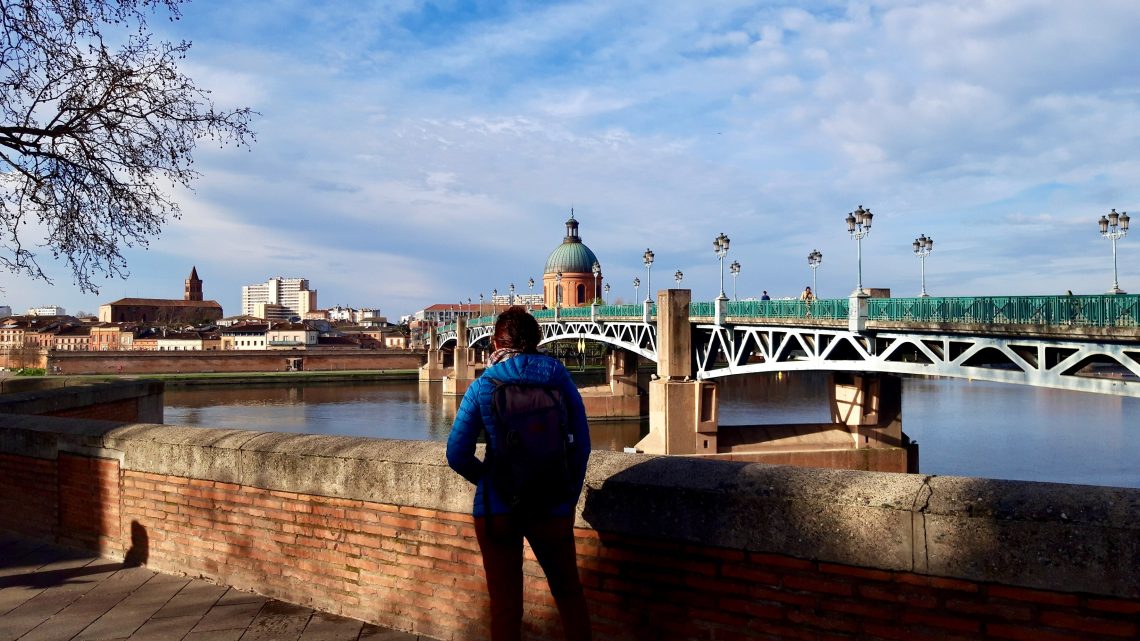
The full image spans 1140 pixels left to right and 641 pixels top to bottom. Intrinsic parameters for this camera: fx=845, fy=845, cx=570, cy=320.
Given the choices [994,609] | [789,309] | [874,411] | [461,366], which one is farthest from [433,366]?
[994,609]

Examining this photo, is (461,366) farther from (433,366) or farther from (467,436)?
(467,436)

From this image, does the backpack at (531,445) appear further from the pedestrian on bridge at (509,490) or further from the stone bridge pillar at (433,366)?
the stone bridge pillar at (433,366)

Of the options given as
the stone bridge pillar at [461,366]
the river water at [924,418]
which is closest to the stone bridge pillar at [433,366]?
the river water at [924,418]

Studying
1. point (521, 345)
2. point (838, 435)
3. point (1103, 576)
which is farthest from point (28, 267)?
point (838, 435)

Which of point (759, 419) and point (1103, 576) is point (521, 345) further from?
point (759, 419)

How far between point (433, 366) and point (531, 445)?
87.5 m

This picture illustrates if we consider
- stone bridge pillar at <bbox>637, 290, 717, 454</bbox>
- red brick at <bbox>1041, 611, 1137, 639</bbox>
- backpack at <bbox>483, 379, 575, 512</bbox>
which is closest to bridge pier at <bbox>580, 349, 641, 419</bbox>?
stone bridge pillar at <bbox>637, 290, 717, 454</bbox>

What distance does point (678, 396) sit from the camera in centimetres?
2998

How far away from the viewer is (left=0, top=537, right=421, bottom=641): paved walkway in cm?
474

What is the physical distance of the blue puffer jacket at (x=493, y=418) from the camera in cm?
349

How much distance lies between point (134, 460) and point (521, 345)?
12.5 feet

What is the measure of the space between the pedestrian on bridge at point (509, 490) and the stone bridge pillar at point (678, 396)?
1025 inches

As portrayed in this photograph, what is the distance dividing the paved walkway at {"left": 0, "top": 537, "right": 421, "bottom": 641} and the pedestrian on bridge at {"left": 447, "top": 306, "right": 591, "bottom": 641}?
1.36 m

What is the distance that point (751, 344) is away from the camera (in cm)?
3284
